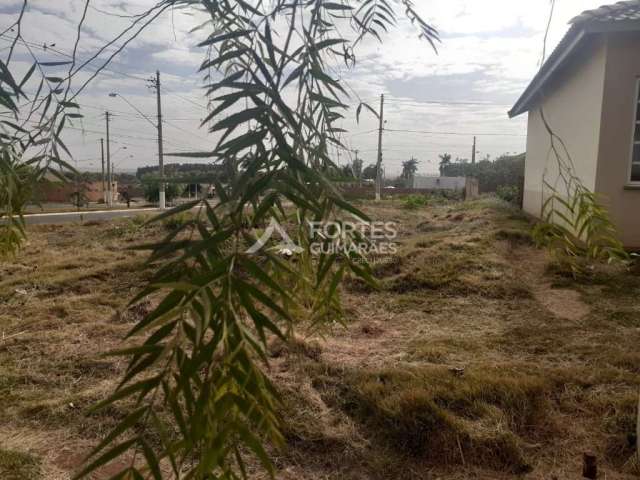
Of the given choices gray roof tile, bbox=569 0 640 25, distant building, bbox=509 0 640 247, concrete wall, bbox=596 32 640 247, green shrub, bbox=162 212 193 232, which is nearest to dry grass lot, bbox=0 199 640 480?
green shrub, bbox=162 212 193 232

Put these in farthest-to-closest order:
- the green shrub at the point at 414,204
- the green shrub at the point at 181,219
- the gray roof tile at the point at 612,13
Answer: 1. the green shrub at the point at 414,204
2. the gray roof tile at the point at 612,13
3. the green shrub at the point at 181,219

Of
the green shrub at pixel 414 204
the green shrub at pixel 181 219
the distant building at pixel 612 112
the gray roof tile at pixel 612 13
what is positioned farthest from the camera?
the green shrub at pixel 414 204

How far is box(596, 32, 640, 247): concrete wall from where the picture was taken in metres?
4.23

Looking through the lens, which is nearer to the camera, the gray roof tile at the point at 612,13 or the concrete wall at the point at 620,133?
the gray roof tile at the point at 612,13

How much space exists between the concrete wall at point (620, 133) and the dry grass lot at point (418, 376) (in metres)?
0.65

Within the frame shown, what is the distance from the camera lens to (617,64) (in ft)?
14.0

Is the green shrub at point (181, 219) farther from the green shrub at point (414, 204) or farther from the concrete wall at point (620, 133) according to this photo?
the green shrub at point (414, 204)

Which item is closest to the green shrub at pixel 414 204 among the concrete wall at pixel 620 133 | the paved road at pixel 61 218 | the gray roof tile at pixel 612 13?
the paved road at pixel 61 218

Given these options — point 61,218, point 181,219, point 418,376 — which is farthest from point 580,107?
point 61,218

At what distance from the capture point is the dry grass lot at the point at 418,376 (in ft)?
5.98

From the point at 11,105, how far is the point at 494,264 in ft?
15.4

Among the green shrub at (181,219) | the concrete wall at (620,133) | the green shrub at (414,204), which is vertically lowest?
the green shrub at (414,204)

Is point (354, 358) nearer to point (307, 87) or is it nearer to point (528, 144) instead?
point (307, 87)

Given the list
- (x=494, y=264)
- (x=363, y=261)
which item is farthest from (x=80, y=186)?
(x=494, y=264)
